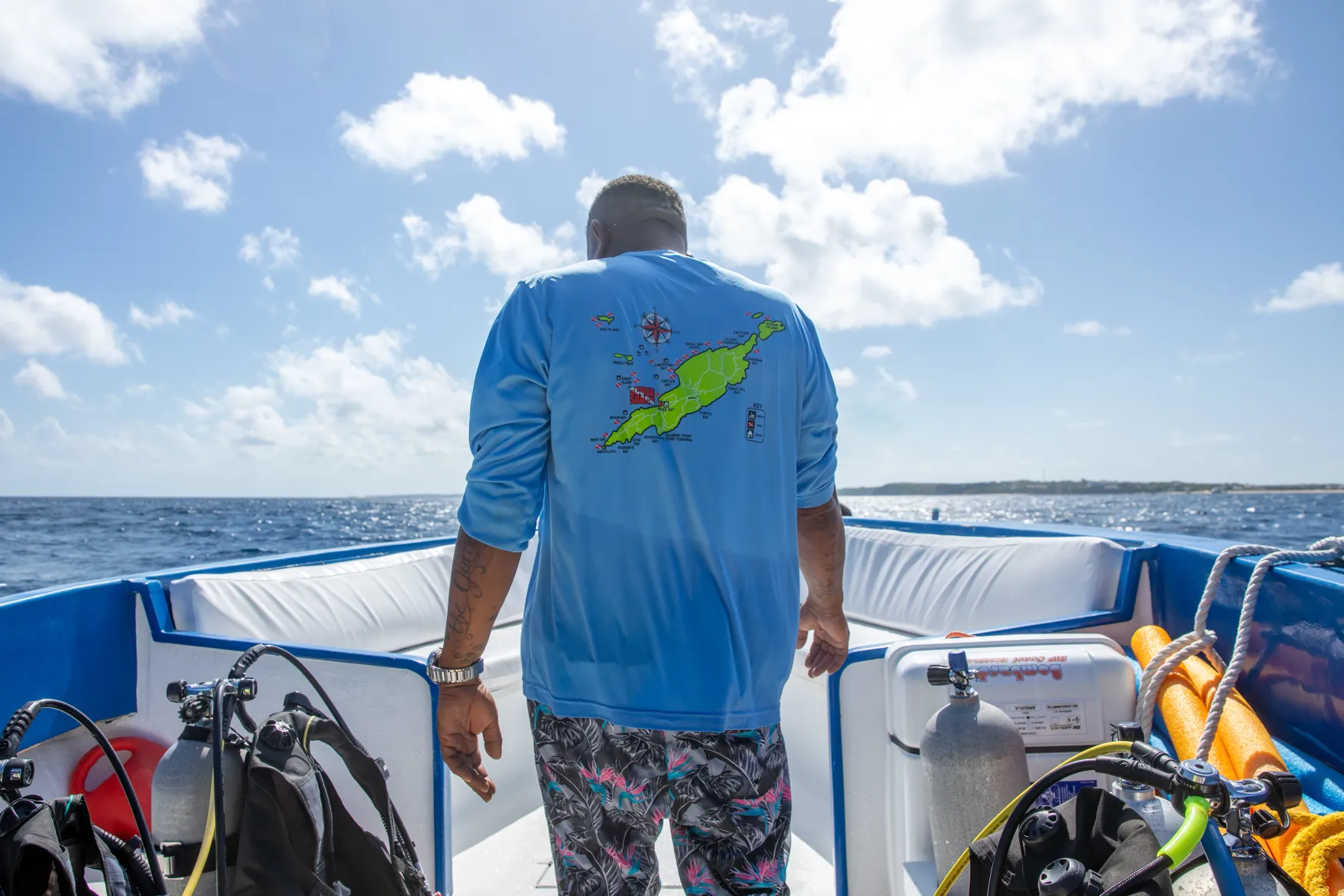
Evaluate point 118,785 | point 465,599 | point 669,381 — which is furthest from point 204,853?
point 118,785

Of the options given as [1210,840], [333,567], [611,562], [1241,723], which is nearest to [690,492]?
[611,562]

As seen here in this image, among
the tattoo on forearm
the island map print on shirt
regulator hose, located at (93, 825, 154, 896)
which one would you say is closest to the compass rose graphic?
the island map print on shirt

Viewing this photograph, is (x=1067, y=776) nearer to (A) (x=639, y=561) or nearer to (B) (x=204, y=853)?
(A) (x=639, y=561)

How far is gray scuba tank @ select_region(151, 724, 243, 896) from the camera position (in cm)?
142

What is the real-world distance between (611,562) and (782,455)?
1.10ft

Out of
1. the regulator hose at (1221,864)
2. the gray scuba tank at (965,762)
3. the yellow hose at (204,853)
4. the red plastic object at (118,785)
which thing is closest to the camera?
the regulator hose at (1221,864)

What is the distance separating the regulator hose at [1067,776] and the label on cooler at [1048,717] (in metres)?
0.77

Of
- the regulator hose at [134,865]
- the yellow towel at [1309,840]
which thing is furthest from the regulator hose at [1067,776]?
the regulator hose at [134,865]

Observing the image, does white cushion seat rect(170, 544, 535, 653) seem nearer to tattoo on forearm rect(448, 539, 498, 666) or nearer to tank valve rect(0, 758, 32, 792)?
tank valve rect(0, 758, 32, 792)

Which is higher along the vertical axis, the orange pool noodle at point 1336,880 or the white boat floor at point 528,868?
the orange pool noodle at point 1336,880

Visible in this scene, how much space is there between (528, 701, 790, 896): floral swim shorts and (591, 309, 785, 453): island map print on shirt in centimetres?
46

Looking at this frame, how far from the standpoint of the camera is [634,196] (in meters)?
1.45

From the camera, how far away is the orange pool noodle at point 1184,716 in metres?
1.95

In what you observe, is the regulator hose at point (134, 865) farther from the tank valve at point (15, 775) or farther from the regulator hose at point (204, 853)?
the tank valve at point (15, 775)
